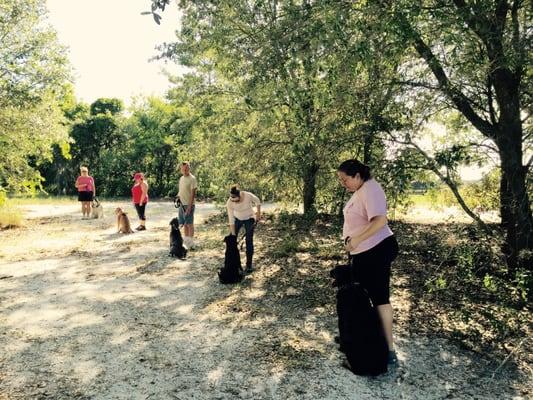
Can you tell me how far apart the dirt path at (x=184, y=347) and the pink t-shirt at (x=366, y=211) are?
50.8 inches

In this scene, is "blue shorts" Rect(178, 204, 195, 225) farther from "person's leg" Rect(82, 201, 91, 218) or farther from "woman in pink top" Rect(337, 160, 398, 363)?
"person's leg" Rect(82, 201, 91, 218)

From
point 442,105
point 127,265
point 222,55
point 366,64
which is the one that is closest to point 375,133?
point 442,105

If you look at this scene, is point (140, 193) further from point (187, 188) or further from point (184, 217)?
point (187, 188)

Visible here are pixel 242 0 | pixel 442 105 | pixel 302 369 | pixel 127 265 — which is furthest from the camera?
pixel 127 265

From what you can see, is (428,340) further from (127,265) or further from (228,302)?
(127,265)

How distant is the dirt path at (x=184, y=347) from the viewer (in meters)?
3.93

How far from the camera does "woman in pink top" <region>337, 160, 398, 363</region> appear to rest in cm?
422

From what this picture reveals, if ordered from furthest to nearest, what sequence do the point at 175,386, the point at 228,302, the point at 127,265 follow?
the point at 127,265 → the point at 228,302 → the point at 175,386

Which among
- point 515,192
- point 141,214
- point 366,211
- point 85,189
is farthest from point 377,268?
point 85,189

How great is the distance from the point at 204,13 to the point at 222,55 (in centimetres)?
78

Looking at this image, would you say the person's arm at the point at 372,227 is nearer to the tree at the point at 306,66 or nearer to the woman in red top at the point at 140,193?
the tree at the point at 306,66

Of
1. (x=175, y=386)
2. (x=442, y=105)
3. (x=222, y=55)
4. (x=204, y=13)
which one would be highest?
(x=204, y=13)

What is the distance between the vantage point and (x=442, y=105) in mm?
6855

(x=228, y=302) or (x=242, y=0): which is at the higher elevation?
(x=242, y=0)
